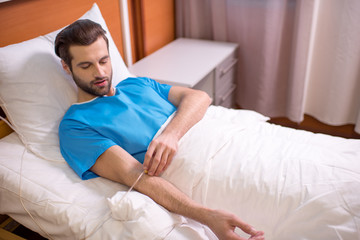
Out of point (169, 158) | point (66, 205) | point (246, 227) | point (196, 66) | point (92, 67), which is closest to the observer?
point (246, 227)

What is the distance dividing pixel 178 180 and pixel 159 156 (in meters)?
0.10

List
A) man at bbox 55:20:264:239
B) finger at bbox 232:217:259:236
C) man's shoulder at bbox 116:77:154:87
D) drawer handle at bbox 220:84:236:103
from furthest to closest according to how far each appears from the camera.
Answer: drawer handle at bbox 220:84:236:103, man's shoulder at bbox 116:77:154:87, man at bbox 55:20:264:239, finger at bbox 232:217:259:236

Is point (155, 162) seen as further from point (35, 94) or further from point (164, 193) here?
point (35, 94)

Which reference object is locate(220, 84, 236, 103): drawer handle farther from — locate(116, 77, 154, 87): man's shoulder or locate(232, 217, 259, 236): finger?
locate(232, 217, 259, 236): finger

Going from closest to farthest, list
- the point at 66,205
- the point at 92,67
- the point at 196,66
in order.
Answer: the point at 66,205 → the point at 92,67 → the point at 196,66

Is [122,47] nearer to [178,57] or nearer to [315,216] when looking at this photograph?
[178,57]

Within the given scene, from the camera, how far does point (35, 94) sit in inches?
52.8

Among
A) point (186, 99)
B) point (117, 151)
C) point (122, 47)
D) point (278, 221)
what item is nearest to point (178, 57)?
point (122, 47)

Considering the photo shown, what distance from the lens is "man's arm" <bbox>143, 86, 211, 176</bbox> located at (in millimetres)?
1150

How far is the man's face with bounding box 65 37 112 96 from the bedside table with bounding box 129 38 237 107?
642 millimetres

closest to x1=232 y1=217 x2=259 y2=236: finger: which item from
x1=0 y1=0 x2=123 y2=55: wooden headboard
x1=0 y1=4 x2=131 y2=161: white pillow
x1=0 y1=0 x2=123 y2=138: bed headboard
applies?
x1=0 y1=4 x2=131 y2=161: white pillow

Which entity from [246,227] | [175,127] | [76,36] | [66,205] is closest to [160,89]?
[175,127]

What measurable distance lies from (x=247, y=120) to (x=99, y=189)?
740 millimetres

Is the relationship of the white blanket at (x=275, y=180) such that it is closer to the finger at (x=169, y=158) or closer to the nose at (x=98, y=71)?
the finger at (x=169, y=158)
